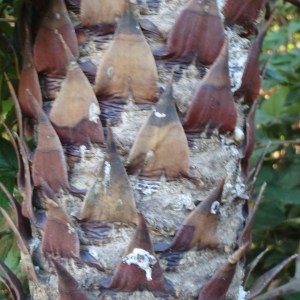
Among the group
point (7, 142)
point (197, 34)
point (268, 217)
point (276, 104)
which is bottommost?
point (268, 217)

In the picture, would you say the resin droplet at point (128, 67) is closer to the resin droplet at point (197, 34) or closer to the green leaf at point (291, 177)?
the resin droplet at point (197, 34)

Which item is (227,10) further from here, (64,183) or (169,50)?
(64,183)

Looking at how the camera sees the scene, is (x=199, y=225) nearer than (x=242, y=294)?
Yes

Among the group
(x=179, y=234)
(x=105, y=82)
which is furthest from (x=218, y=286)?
(x=105, y=82)

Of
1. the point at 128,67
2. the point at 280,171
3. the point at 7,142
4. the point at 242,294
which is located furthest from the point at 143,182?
the point at 280,171

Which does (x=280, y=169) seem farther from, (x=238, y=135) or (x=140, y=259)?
(x=140, y=259)

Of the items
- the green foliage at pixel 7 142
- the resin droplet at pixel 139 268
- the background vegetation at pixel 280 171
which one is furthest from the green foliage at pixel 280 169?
the resin droplet at pixel 139 268

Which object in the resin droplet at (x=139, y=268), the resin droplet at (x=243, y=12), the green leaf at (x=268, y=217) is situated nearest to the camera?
the resin droplet at (x=139, y=268)
